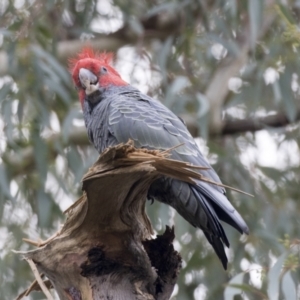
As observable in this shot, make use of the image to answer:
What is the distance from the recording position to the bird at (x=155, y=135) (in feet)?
7.45

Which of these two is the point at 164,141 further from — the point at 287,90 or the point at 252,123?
the point at 252,123

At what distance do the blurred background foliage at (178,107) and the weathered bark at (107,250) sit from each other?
1.33 meters

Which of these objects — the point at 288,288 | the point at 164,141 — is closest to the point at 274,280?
the point at 288,288

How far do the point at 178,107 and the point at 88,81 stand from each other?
77 centimetres

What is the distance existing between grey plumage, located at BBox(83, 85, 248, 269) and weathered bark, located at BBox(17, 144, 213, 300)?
0.81 ft

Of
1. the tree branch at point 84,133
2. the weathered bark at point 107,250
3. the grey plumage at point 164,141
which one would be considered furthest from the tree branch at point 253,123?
the weathered bark at point 107,250

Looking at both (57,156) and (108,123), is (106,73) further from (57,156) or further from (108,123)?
(57,156)

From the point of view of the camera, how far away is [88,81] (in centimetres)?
294

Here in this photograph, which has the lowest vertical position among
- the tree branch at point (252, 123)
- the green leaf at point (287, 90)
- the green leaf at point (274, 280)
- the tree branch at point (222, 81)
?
the tree branch at point (252, 123)

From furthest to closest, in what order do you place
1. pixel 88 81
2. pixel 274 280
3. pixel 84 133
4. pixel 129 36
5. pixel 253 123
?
pixel 129 36
pixel 253 123
pixel 84 133
pixel 88 81
pixel 274 280

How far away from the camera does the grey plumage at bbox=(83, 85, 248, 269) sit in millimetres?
2262

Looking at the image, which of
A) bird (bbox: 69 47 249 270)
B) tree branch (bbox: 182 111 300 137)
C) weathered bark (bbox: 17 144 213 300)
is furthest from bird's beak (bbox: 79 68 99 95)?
tree branch (bbox: 182 111 300 137)

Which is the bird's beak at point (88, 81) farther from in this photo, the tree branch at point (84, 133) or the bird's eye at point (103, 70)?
the tree branch at point (84, 133)

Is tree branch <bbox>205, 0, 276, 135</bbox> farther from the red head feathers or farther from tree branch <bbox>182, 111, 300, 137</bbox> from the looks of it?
the red head feathers
